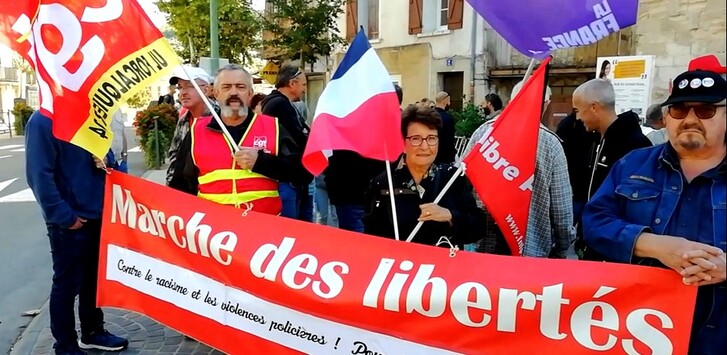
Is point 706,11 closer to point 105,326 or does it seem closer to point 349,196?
point 349,196

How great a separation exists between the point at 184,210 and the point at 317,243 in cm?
101

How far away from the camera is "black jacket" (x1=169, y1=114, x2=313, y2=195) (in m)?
3.90

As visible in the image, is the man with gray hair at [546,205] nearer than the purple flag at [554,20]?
No

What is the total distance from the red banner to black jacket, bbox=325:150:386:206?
1755 millimetres

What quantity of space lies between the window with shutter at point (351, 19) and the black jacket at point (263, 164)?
17631mm

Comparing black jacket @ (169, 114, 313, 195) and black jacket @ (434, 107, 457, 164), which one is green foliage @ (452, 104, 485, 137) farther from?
black jacket @ (169, 114, 313, 195)

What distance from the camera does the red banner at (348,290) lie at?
2439 mm

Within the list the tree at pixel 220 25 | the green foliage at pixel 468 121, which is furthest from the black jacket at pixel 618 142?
the tree at pixel 220 25

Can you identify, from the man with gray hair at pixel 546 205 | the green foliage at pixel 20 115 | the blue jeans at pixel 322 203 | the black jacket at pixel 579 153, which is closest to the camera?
the man with gray hair at pixel 546 205

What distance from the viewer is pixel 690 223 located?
235 centimetres

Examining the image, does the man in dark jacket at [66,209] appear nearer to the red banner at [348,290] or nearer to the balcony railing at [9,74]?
the red banner at [348,290]

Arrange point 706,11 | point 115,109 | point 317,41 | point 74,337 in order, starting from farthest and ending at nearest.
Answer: point 317,41, point 706,11, point 74,337, point 115,109

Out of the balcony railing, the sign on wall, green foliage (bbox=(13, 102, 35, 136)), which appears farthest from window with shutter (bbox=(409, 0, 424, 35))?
the balcony railing

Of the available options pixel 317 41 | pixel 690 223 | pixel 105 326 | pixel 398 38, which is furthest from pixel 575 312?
pixel 398 38
